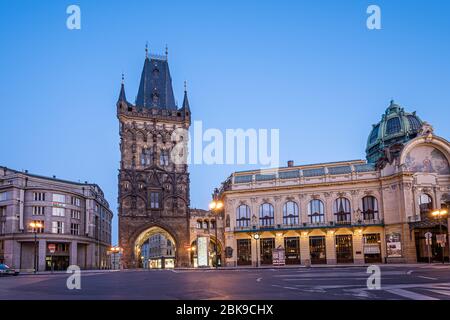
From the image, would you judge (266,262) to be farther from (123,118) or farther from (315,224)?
(123,118)

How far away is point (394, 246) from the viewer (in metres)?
59.7

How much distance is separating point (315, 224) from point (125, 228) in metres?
33.6

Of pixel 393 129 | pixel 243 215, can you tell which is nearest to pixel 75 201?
pixel 243 215

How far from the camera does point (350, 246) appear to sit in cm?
6350

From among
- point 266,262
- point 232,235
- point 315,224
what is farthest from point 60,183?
point 315,224

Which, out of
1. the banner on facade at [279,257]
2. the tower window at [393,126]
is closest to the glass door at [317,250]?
the banner on facade at [279,257]

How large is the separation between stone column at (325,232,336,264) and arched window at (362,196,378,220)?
5.60 m

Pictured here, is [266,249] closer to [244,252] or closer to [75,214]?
[244,252]

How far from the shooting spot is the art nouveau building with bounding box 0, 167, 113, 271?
67375 mm

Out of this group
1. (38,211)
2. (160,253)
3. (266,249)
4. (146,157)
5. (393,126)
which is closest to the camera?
(266,249)

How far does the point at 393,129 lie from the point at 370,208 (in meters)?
16.9

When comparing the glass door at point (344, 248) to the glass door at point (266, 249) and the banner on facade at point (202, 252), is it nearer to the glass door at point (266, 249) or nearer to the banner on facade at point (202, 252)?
the glass door at point (266, 249)

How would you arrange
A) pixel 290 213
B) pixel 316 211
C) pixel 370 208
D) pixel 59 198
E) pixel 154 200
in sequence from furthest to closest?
pixel 154 200
pixel 59 198
pixel 290 213
pixel 316 211
pixel 370 208
